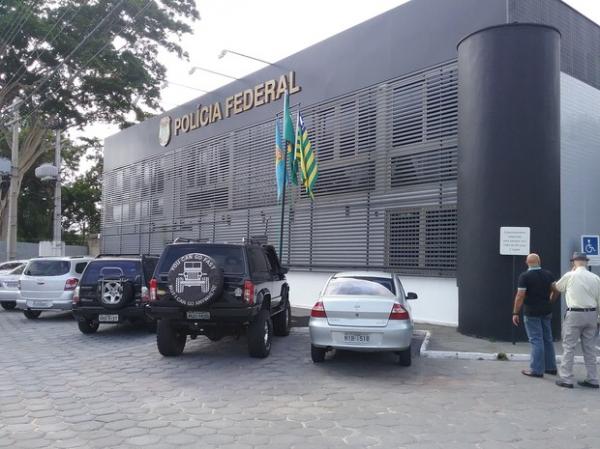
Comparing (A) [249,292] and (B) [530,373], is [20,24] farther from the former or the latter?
(B) [530,373]

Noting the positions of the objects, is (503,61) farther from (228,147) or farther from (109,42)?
(109,42)

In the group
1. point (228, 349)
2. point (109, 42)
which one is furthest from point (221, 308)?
point (109, 42)

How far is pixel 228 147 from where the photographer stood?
20672mm

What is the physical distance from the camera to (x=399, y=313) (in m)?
8.09

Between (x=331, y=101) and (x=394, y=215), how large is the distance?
4338 mm

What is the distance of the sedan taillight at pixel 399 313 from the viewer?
8062mm

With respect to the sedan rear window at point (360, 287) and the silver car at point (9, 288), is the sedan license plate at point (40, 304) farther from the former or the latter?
the sedan rear window at point (360, 287)

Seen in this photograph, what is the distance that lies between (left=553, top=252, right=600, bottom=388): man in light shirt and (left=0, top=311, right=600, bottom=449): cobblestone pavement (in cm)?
25

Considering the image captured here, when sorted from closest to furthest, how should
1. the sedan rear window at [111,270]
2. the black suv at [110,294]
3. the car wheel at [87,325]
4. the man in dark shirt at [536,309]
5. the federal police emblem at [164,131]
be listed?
the man in dark shirt at [536,309] < the black suv at [110,294] < the sedan rear window at [111,270] < the car wheel at [87,325] < the federal police emblem at [164,131]

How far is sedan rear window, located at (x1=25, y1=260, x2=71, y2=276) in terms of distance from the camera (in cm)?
1405

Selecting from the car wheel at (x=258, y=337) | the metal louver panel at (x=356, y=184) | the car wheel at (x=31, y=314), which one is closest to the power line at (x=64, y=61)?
the metal louver panel at (x=356, y=184)

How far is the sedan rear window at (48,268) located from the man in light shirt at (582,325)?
11696 mm

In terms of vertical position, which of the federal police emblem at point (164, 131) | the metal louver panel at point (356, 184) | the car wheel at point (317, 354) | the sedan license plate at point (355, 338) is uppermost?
the federal police emblem at point (164, 131)

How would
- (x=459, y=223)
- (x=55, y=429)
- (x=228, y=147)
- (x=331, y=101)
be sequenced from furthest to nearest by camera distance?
(x=228, y=147), (x=331, y=101), (x=459, y=223), (x=55, y=429)
